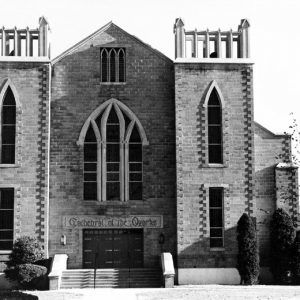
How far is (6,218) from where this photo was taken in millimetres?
35906

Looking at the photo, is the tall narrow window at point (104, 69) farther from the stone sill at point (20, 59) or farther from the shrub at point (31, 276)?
the shrub at point (31, 276)

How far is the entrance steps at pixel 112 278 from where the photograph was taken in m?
34.4

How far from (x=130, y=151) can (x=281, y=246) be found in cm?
848

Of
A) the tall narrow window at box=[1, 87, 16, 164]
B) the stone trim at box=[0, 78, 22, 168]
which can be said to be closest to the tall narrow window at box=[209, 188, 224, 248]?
the stone trim at box=[0, 78, 22, 168]

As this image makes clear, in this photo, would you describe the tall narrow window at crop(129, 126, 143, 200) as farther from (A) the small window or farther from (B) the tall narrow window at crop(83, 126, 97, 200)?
(A) the small window

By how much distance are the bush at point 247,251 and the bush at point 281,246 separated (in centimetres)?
139

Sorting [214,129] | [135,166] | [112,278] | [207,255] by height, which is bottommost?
[112,278]

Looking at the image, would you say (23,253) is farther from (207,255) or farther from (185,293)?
(207,255)

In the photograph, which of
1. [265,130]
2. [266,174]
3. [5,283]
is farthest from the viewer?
[265,130]

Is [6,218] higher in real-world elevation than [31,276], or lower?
higher

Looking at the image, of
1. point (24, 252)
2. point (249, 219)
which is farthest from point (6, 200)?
point (249, 219)

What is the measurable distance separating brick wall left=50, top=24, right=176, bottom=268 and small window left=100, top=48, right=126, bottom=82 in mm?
247

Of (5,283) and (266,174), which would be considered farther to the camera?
(266,174)

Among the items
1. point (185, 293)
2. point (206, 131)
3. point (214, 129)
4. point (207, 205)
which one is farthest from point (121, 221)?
point (185, 293)
